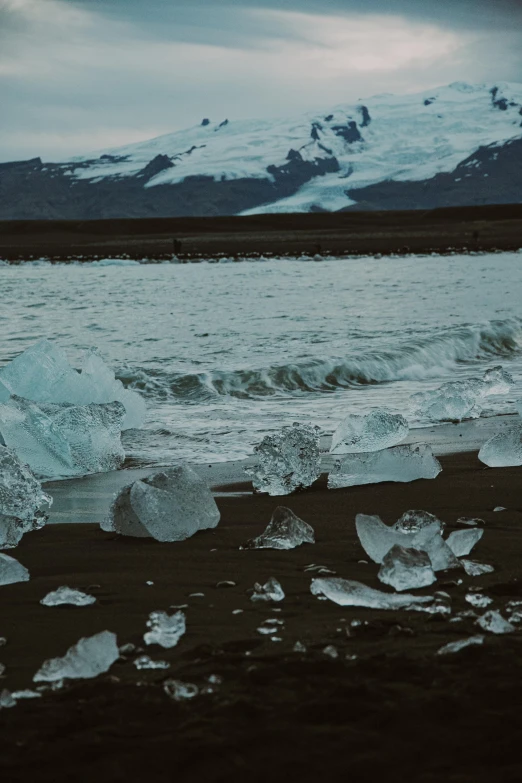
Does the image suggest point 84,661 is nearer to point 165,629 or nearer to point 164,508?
Answer: point 165,629

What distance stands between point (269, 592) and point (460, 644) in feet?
1.73

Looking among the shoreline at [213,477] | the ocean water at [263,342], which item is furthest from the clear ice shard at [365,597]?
the ocean water at [263,342]

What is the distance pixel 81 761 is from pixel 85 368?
3.80 metres

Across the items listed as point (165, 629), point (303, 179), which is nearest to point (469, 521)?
point (165, 629)

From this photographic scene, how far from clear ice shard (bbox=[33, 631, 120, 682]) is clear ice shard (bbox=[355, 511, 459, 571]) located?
2.92 ft

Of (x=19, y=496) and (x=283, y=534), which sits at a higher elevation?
(x=19, y=496)

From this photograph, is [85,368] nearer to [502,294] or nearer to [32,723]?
[32,723]

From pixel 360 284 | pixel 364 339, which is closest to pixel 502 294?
pixel 360 284

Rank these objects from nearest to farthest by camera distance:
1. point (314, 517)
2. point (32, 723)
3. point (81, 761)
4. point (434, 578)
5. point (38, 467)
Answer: point (81, 761) → point (32, 723) → point (434, 578) → point (314, 517) → point (38, 467)

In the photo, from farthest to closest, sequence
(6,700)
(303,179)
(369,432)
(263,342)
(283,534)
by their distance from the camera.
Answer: (303,179)
(263,342)
(369,432)
(283,534)
(6,700)

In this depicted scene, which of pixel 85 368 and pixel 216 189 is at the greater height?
pixel 216 189

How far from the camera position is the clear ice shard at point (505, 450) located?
3.99 metres

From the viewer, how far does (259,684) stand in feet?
5.97

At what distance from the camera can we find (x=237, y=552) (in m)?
2.75
